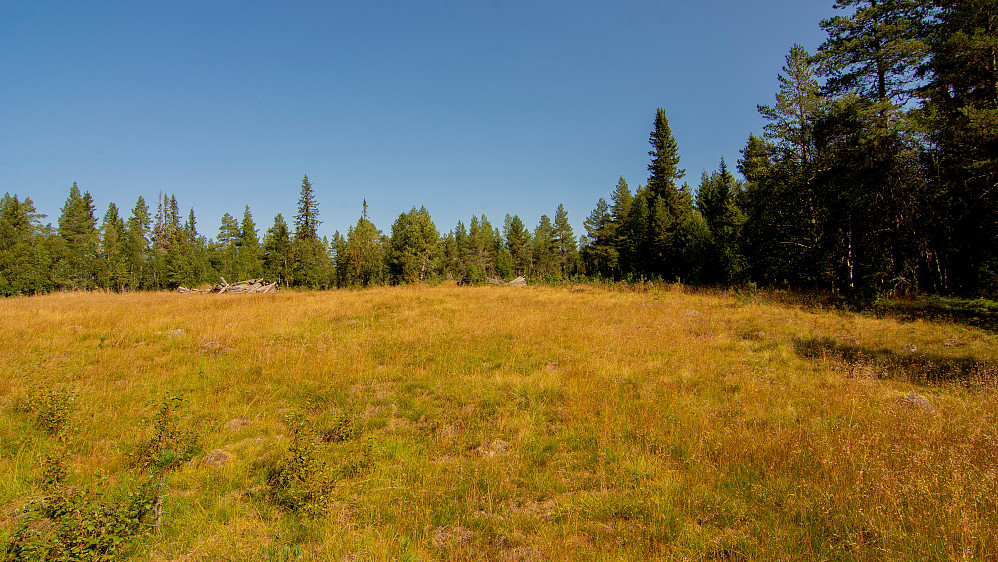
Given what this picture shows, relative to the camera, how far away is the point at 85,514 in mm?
2809

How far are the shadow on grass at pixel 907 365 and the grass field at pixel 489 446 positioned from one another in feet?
0.26

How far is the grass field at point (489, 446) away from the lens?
3113 millimetres

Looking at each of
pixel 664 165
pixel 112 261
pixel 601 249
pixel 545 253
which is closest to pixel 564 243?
pixel 545 253

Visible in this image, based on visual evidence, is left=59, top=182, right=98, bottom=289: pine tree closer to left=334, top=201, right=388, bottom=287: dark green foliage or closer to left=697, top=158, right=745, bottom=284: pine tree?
left=334, top=201, right=388, bottom=287: dark green foliage

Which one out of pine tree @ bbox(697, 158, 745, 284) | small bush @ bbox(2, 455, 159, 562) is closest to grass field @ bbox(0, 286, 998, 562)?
→ small bush @ bbox(2, 455, 159, 562)

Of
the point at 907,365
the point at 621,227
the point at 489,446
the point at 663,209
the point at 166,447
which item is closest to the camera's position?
the point at 166,447

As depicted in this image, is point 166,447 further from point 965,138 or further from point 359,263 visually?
point 359,263

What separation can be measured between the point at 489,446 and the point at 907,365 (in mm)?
9706

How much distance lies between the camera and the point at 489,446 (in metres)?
4.98

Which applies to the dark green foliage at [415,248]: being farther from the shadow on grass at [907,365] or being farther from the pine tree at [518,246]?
the shadow on grass at [907,365]

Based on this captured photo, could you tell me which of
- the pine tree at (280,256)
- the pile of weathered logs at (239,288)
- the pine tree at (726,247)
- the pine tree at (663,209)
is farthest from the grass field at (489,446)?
the pine tree at (280,256)

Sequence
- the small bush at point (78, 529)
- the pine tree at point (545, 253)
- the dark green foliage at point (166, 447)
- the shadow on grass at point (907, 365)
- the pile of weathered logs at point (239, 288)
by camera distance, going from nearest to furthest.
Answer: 1. the small bush at point (78, 529)
2. the dark green foliage at point (166, 447)
3. the shadow on grass at point (907, 365)
4. the pile of weathered logs at point (239, 288)
5. the pine tree at point (545, 253)

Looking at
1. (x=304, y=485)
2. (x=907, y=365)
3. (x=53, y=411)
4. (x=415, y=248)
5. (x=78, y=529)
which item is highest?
(x=415, y=248)

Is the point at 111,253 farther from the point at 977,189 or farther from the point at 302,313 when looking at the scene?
the point at 977,189
